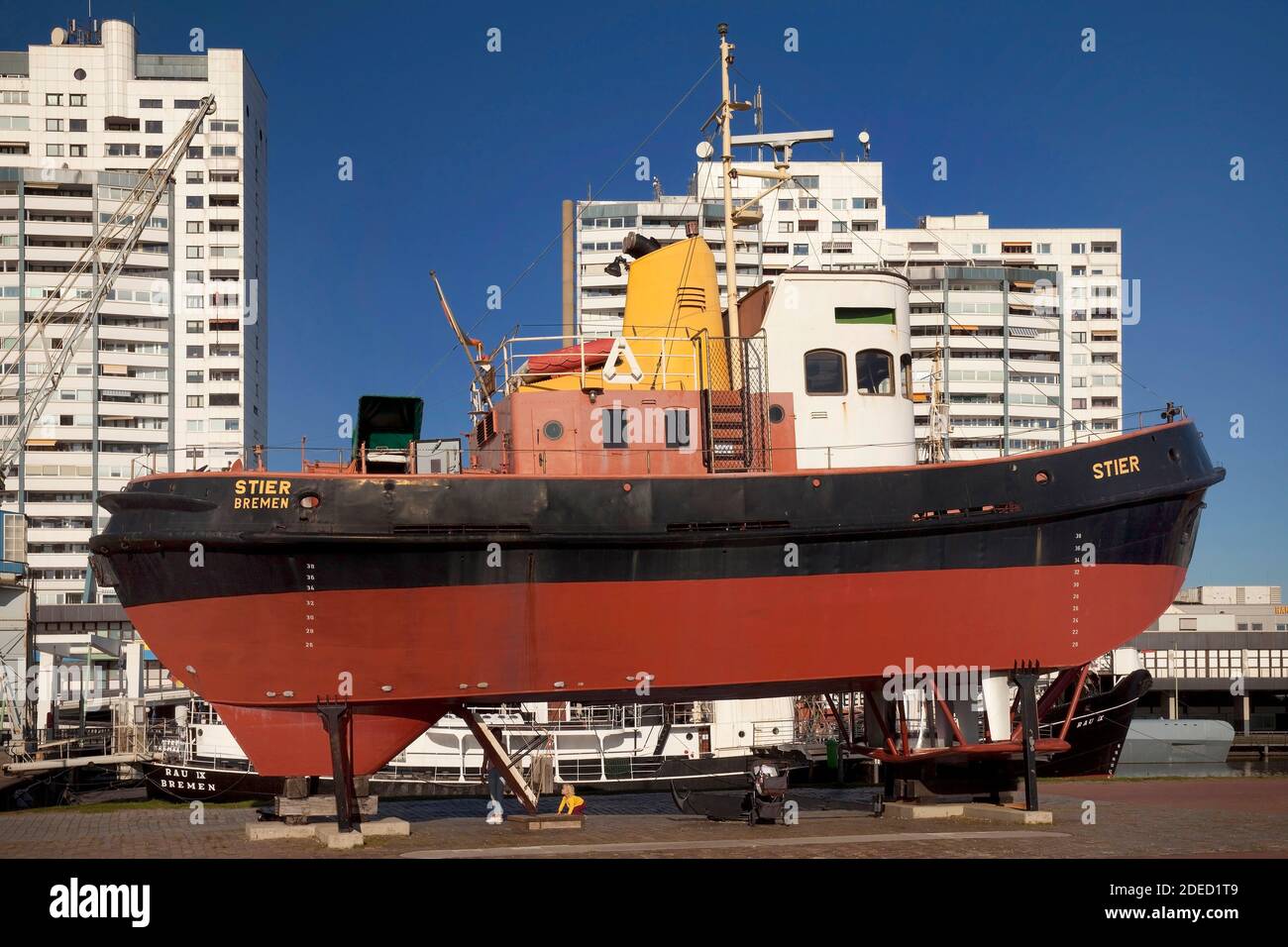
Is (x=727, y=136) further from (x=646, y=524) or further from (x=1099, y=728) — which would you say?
(x=1099, y=728)

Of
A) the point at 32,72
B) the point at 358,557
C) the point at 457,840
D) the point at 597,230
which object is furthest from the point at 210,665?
the point at 32,72

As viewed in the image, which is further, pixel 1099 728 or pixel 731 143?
pixel 1099 728

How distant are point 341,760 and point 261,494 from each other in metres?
3.94

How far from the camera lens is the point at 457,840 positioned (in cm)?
1794

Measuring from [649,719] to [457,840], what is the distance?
1221 cm

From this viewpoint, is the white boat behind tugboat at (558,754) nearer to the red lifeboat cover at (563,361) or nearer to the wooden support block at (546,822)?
the wooden support block at (546,822)

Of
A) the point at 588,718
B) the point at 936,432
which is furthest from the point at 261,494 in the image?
the point at 936,432

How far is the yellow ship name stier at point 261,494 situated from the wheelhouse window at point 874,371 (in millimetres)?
9395

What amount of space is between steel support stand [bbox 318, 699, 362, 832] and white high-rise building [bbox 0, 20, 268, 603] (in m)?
62.8

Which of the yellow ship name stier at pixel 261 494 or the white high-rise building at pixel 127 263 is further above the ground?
the white high-rise building at pixel 127 263

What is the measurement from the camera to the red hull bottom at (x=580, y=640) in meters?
18.1

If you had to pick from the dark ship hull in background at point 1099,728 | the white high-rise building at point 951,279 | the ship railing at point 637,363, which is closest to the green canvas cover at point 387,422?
the ship railing at point 637,363

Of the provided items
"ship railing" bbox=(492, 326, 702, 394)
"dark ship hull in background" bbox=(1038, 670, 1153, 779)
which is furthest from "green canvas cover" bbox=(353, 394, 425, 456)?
"dark ship hull in background" bbox=(1038, 670, 1153, 779)

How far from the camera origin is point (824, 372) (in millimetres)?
21094
